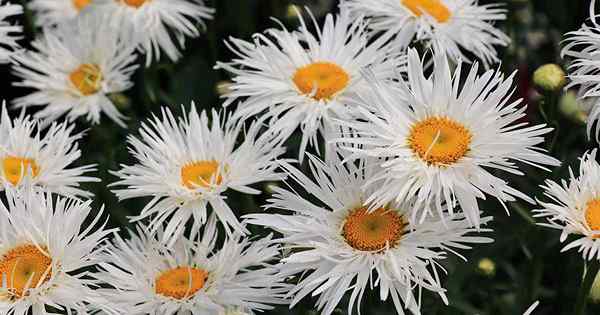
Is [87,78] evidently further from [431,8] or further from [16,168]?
[431,8]

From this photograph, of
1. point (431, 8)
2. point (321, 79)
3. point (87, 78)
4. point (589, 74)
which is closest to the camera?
point (589, 74)

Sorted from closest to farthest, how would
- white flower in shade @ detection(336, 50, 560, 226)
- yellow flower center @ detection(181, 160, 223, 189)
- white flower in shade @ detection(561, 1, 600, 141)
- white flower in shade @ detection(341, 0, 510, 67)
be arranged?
1. white flower in shade @ detection(336, 50, 560, 226)
2. white flower in shade @ detection(561, 1, 600, 141)
3. yellow flower center @ detection(181, 160, 223, 189)
4. white flower in shade @ detection(341, 0, 510, 67)

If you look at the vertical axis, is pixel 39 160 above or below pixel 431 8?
below

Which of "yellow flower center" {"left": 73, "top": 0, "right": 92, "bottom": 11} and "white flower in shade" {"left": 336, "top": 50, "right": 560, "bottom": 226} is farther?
"yellow flower center" {"left": 73, "top": 0, "right": 92, "bottom": 11}

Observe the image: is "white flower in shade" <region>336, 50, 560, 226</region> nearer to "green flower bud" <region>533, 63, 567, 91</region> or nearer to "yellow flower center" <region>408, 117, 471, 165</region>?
"yellow flower center" <region>408, 117, 471, 165</region>

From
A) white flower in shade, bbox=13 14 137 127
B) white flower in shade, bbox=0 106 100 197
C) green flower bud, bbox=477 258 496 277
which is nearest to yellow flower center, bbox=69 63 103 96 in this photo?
white flower in shade, bbox=13 14 137 127

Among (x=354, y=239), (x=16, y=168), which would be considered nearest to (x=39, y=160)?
(x=16, y=168)

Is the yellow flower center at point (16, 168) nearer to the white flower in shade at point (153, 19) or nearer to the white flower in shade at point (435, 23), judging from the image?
the white flower in shade at point (153, 19)
